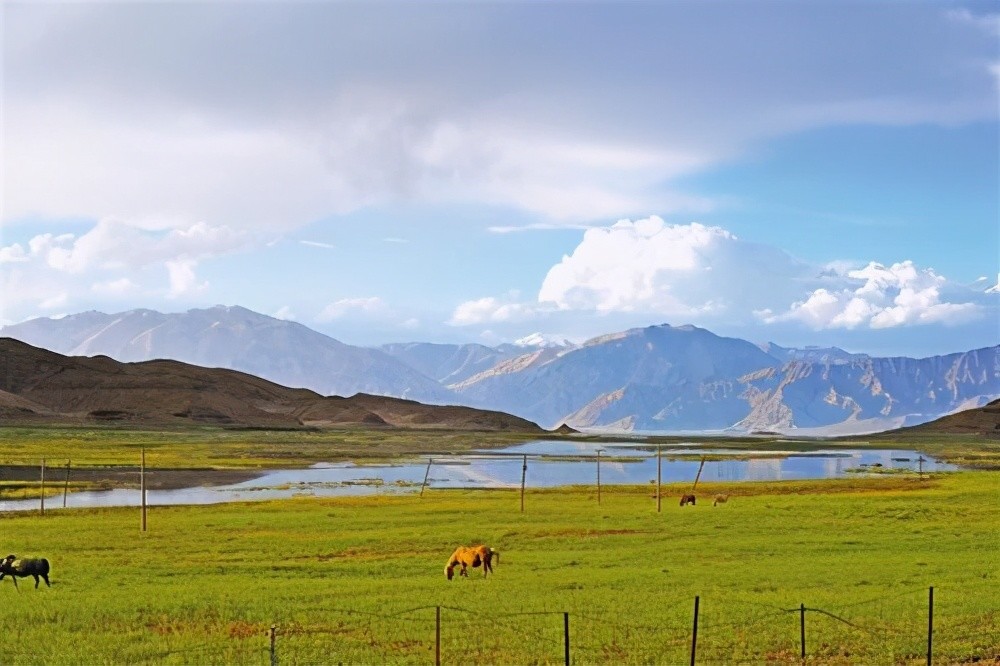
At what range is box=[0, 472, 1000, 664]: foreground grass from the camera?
2505 centimetres

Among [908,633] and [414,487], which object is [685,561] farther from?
[414,487]

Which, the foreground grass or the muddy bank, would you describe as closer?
the foreground grass

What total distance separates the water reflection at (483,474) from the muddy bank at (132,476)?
9.62 feet

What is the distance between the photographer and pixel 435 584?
33.5 m

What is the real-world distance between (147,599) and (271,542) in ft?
51.4

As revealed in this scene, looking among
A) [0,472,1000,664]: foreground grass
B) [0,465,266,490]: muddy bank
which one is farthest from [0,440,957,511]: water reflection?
[0,472,1000,664]: foreground grass

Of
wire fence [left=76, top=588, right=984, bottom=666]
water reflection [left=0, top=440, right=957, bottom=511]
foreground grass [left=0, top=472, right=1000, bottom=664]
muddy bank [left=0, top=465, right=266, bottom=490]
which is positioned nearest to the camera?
wire fence [left=76, top=588, right=984, bottom=666]

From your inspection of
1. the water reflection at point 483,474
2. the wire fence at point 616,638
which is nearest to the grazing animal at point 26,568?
the wire fence at point 616,638

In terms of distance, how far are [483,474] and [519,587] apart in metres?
86.3

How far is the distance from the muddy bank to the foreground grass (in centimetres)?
3220

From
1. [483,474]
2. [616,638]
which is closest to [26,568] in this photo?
[616,638]

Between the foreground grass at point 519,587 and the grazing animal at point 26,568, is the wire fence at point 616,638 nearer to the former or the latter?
the foreground grass at point 519,587

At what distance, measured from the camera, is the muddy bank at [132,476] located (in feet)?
297

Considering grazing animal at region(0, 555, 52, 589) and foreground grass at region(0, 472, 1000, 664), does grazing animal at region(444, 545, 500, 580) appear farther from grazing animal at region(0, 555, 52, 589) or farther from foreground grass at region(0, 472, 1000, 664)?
grazing animal at region(0, 555, 52, 589)
